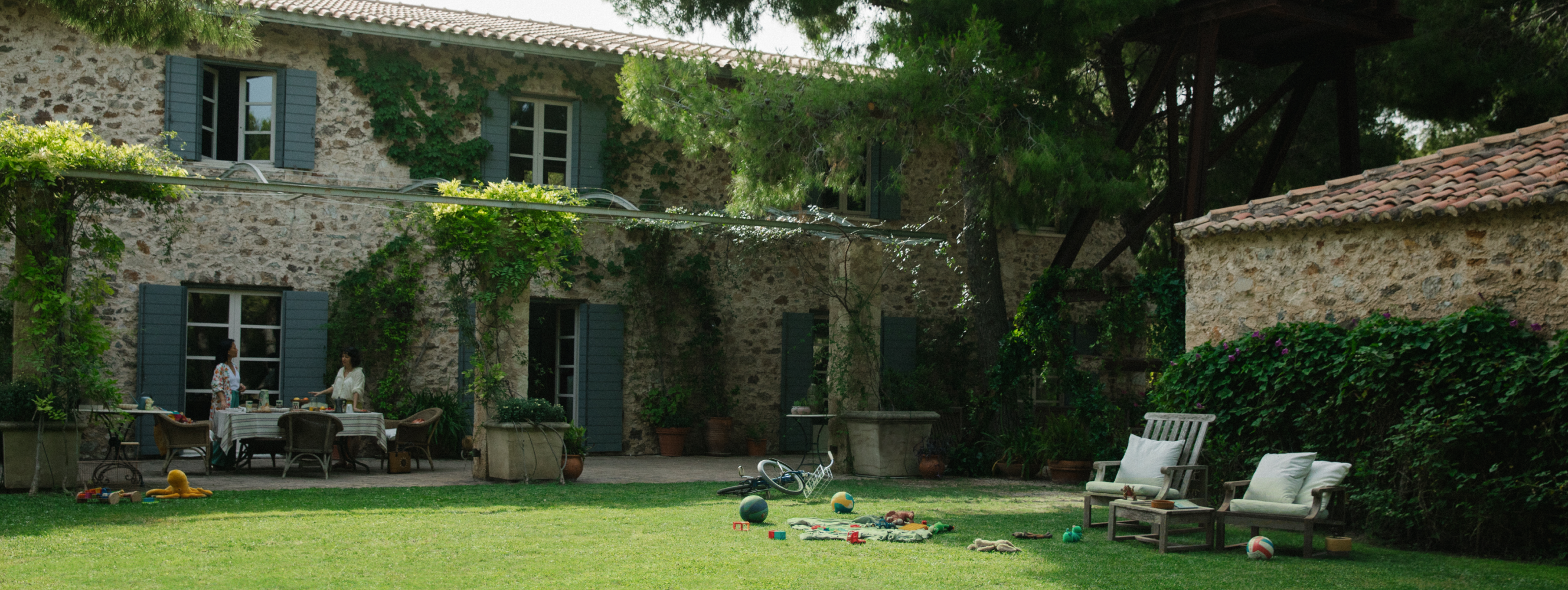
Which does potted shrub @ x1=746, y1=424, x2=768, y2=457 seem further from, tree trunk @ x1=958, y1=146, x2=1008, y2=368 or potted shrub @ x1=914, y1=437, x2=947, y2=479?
potted shrub @ x1=914, y1=437, x2=947, y2=479

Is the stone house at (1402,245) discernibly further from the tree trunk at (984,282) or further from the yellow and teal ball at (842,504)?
the tree trunk at (984,282)

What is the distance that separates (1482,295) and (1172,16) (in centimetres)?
450

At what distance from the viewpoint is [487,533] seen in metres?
5.97

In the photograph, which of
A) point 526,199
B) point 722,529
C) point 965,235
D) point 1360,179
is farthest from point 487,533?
point 965,235

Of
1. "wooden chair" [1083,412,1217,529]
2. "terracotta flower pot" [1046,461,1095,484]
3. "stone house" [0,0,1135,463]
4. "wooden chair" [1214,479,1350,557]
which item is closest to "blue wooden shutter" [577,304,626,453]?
"stone house" [0,0,1135,463]

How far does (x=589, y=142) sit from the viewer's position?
1241cm

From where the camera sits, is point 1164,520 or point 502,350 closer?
point 1164,520

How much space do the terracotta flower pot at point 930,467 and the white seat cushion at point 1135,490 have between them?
3.64 metres

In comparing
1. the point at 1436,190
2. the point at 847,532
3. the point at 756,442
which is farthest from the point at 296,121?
the point at 1436,190

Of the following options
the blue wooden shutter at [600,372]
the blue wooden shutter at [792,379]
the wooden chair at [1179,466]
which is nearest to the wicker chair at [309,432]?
the blue wooden shutter at [600,372]

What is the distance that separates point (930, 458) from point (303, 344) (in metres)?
6.19

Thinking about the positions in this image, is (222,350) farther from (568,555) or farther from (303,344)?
(568,555)

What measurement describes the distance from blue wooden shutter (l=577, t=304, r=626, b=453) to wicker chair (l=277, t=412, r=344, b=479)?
3465 mm

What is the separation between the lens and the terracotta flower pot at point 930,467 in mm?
10062
